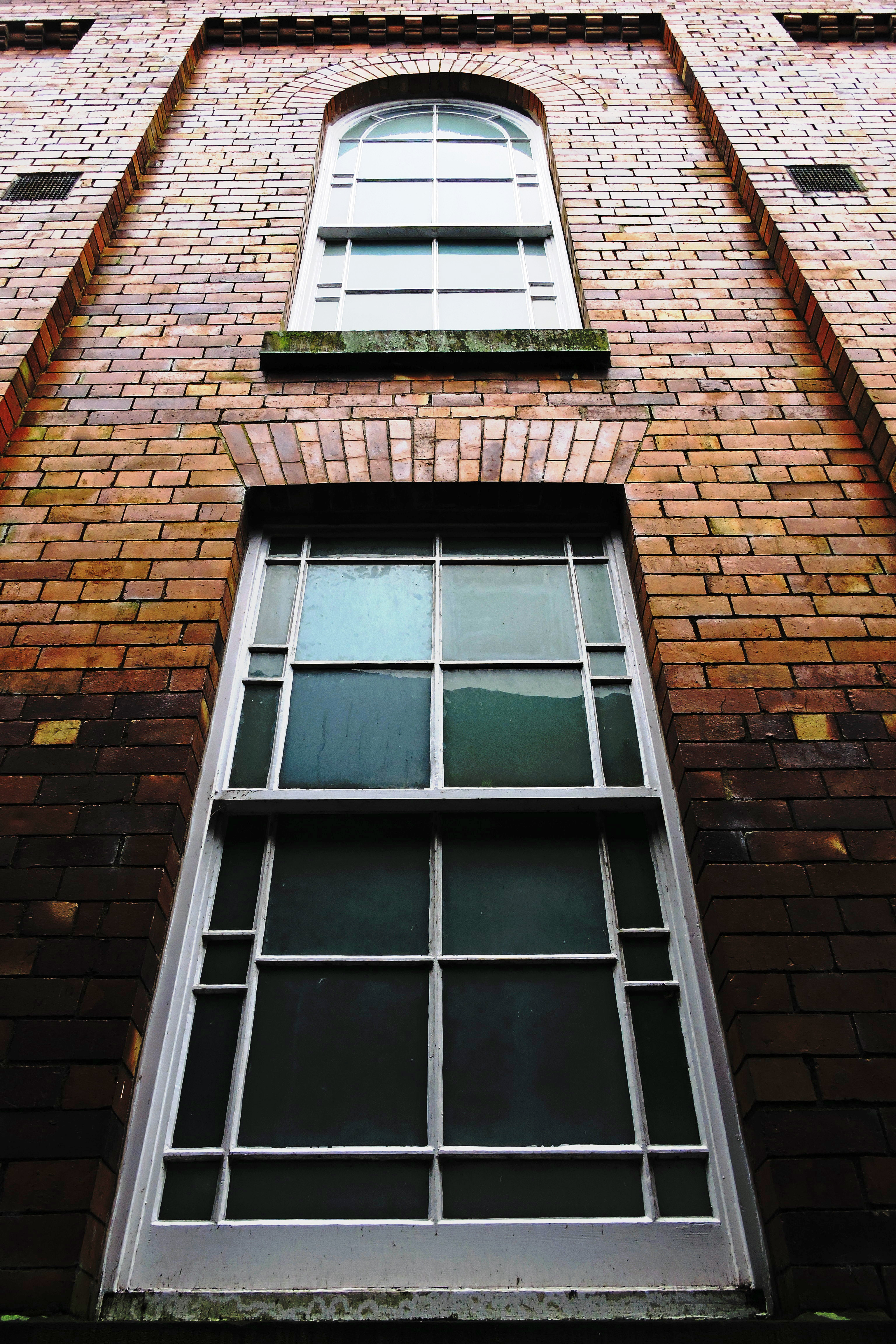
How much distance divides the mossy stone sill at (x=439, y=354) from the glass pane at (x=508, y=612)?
3.36 feet

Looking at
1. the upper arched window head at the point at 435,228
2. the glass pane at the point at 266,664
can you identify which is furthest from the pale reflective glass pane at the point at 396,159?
the glass pane at the point at 266,664

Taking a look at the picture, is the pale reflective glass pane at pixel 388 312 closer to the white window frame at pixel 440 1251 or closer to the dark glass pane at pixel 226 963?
the dark glass pane at pixel 226 963

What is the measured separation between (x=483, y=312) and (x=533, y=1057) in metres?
3.83

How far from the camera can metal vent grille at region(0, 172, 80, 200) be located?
4496 millimetres

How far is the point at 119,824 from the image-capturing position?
2480mm

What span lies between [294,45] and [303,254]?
264cm

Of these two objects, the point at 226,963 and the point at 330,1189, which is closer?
the point at 330,1189

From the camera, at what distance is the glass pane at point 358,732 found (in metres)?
2.83

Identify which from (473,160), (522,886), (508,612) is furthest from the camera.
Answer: (473,160)

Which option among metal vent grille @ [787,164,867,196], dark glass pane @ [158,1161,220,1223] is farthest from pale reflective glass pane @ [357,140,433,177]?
dark glass pane @ [158,1161,220,1223]

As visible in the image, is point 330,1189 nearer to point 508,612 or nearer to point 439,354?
point 508,612

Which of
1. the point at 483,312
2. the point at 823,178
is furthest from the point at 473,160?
the point at 823,178

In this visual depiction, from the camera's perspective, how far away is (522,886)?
2.59m

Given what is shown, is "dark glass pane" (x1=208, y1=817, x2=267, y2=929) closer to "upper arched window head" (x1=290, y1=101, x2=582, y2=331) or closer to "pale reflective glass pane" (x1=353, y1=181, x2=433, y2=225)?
"upper arched window head" (x1=290, y1=101, x2=582, y2=331)
